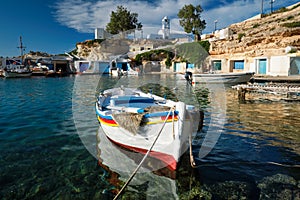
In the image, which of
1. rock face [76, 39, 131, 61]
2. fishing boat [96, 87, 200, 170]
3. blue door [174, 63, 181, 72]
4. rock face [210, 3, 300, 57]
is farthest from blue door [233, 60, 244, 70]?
rock face [76, 39, 131, 61]

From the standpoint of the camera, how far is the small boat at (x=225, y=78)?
2702 centimetres

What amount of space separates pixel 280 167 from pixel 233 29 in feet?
175

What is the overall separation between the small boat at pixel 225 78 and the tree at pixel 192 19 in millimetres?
48788

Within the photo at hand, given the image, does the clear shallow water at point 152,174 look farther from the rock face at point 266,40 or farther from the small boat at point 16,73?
the small boat at point 16,73

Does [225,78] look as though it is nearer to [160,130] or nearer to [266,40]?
[266,40]

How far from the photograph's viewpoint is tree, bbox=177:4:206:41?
73375mm

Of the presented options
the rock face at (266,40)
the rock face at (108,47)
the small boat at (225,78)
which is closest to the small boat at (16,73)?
the rock face at (108,47)

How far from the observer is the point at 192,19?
74250mm

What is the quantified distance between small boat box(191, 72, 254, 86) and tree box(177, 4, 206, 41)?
48.8m

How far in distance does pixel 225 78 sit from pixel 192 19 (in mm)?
53057

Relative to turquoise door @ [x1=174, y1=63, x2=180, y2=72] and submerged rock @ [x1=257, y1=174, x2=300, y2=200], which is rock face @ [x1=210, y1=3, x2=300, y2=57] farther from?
submerged rock @ [x1=257, y1=174, x2=300, y2=200]

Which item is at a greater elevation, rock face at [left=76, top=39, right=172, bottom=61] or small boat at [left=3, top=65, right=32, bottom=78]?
rock face at [left=76, top=39, right=172, bottom=61]

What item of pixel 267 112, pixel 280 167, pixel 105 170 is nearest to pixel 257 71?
pixel 267 112

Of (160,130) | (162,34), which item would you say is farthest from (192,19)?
(160,130)
